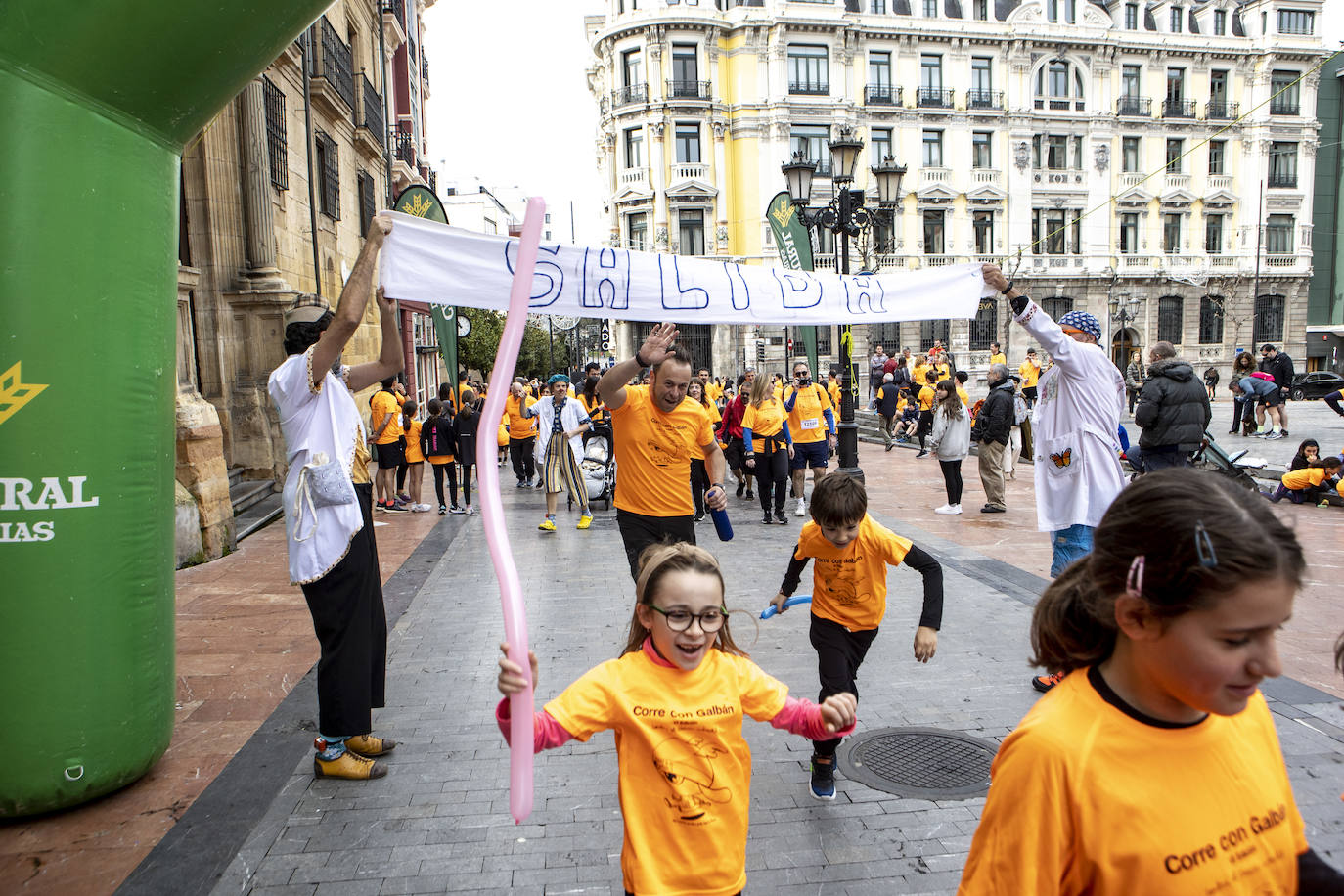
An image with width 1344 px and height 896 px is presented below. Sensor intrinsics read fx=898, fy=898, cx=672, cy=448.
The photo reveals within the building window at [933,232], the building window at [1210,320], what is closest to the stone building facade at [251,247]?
the building window at [933,232]

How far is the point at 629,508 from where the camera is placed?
216 inches

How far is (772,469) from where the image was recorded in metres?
11.3

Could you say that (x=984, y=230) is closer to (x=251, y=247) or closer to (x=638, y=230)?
(x=638, y=230)

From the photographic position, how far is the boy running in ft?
12.5

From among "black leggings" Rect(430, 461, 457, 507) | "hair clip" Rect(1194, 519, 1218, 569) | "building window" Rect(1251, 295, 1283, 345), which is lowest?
"black leggings" Rect(430, 461, 457, 507)

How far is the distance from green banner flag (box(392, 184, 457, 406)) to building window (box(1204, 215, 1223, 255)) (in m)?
49.4

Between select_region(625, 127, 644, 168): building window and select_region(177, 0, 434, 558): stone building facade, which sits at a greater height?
select_region(625, 127, 644, 168): building window

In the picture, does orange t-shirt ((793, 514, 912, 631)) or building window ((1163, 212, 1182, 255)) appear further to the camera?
building window ((1163, 212, 1182, 255))

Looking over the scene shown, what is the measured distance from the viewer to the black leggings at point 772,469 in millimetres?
11094

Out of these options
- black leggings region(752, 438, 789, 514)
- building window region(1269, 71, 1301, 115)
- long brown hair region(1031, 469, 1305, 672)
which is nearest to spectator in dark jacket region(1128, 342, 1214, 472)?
black leggings region(752, 438, 789, 514)

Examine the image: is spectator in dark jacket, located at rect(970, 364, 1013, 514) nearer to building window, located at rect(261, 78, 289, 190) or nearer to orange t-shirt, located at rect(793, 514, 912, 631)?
orange t-shirt, located at rect(793, 514, 912, 631)

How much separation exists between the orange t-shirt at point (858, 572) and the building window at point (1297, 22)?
195 ft

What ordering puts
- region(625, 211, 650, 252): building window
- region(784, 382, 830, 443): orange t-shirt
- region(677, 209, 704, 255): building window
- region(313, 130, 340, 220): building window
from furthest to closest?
region(625, 211, 650, 252): building window < region(677, 209, 704, 255): building window < region(313, 130, 340, 220): building window < region(784, 382, 830, 443): orange t-shirt

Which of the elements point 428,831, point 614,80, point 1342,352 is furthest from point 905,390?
point 1342,352
